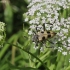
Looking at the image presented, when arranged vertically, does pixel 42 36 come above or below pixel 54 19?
below

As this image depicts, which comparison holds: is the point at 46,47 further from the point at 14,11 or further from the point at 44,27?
the point at 14,11

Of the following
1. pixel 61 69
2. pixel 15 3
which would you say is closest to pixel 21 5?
pixel 15 3

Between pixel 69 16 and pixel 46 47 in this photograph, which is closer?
pixel 46 47

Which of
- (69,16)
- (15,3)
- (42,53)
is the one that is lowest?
(42,53)

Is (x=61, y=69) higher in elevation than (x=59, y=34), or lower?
lower

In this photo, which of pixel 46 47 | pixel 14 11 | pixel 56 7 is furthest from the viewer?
pixel 14 11

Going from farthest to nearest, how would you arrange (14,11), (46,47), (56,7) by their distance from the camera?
(14,11) → (56,7) → (46,47)

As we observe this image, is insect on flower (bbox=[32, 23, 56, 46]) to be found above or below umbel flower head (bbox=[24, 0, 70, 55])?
below

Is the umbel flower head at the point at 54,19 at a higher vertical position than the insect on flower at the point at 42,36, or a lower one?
higher
